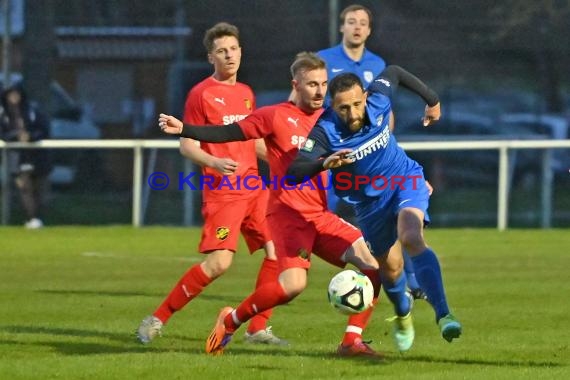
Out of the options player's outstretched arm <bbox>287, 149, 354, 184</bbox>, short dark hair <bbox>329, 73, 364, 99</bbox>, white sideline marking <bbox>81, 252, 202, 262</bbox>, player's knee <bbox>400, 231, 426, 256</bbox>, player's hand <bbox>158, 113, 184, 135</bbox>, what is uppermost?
short dark hair <bbox>329, 73, 364, 99</bbox>

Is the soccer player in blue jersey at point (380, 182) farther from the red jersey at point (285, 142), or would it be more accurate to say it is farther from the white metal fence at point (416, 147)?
the white metal fence at point (416, 147)

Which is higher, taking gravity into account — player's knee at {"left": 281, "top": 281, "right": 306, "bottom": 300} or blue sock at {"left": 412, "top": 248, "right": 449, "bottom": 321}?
blue sock at {"left": 412, "top": 248, "right": 449, "bottom": 321}

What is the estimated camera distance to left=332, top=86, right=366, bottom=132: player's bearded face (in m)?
8.45

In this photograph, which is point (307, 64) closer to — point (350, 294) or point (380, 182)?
point (380, 182)

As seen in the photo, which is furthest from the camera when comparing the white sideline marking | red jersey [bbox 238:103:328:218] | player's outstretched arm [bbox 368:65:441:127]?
the white sideline marking

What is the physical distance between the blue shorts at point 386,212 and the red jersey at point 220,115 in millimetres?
1475

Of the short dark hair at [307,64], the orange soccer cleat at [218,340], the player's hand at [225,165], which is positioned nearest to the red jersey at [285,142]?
the player's hand at [225,165]

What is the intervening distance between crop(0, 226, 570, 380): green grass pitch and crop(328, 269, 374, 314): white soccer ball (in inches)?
12.9

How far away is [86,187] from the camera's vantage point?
2098cm

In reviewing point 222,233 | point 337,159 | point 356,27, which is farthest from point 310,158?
point 356,27

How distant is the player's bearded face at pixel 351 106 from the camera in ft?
27.7

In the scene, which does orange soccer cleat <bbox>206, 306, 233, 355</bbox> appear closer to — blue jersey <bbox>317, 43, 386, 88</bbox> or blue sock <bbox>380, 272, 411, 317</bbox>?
blue sock <bbox>380, 272, 411, 317</bbox>

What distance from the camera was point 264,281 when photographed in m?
10.0

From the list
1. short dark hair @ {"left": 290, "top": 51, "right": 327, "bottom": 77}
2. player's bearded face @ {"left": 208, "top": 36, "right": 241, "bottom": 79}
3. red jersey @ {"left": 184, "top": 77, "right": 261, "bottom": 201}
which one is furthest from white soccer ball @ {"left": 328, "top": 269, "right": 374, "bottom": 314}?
player's bearded face @ {"left": 208, "top": 36, "right": 241, "bottom": 79}
